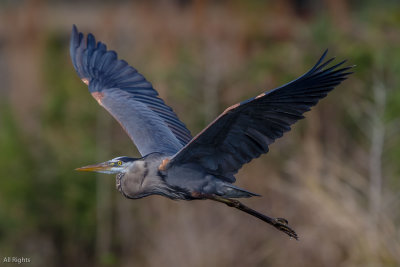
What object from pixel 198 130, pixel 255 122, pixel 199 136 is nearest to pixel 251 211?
pixel 255 122

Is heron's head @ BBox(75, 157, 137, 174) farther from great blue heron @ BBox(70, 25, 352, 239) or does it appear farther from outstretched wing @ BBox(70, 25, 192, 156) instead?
outstretched wing @ BBox(70, 25, 192, 156)

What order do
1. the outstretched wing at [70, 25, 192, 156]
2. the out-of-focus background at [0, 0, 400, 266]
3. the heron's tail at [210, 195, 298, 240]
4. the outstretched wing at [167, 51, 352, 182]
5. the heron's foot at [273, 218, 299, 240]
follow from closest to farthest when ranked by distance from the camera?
the outstretched wing at [167, 51, 352, 182] → the heron's tail at [210, 195, 298, 240] → the heron's foot at [273, 218, 299, 240] → the outstretched wing at [70, 25, 192, 156] → the out-of-focus background at [0, 0, 400, 266]

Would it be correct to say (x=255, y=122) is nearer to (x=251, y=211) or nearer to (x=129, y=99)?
(x=251, y=211)

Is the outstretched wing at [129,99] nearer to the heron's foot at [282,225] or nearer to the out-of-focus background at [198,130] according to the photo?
the heron's foot at [282,225]

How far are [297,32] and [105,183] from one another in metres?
4.00

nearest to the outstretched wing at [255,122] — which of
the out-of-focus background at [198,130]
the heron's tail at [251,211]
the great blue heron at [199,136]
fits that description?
the great blue heron at [199,136]

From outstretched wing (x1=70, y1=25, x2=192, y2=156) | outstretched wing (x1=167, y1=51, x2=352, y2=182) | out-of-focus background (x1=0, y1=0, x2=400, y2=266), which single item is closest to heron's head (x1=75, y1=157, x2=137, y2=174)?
outstretched wing (x1=70, y1=25, x2=192, y2=156)

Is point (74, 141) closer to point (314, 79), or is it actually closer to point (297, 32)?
point (297, 32)

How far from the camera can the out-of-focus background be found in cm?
1110

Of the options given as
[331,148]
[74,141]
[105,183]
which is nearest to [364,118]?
[331,148]

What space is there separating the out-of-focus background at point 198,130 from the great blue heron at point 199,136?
2344mm

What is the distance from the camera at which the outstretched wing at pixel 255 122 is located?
20.5 ft

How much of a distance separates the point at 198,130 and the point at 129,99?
4.37 m

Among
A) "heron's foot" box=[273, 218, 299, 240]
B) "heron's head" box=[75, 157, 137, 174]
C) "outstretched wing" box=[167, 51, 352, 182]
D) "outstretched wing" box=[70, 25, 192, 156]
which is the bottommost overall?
"heron's foot" box=[273, 218, 299, 240]
